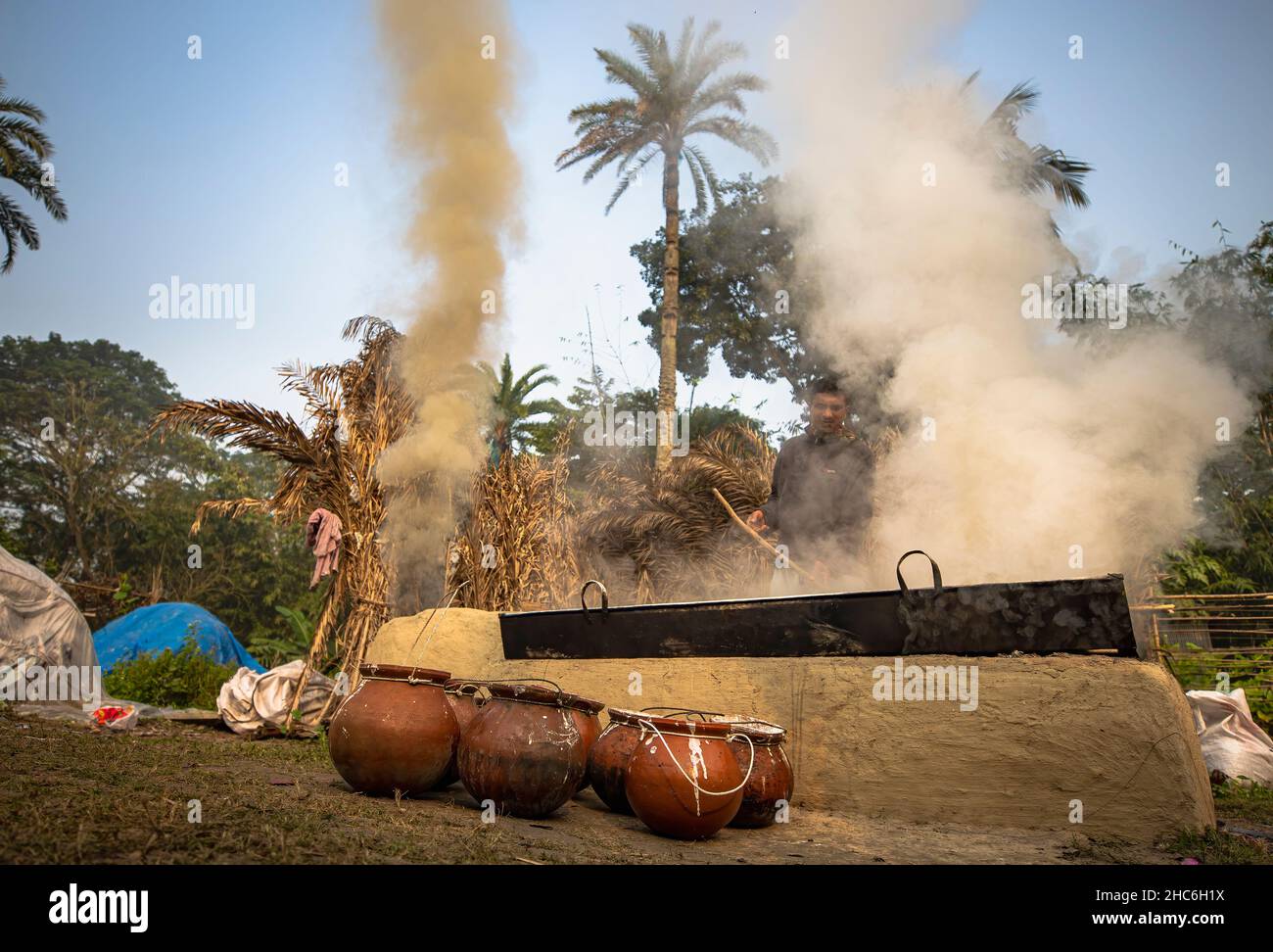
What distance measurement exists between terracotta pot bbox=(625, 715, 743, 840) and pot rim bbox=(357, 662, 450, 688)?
4.55 ft

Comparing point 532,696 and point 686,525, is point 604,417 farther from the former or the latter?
point 532,696

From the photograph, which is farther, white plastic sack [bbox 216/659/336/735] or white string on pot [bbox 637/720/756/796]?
white plastic sack [bbox 216/659/336/735]

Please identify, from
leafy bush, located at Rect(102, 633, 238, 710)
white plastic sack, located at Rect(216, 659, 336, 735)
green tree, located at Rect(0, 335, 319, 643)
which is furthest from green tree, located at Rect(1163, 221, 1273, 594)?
green tree, located at Rect(0, 335, 319, 643)

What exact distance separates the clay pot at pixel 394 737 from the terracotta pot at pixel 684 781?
121cm

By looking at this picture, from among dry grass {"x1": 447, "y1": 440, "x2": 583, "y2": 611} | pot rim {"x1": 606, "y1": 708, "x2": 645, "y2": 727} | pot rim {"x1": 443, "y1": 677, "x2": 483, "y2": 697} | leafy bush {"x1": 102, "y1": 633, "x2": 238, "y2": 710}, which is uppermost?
dry grass {"x1": 447, "y1": 440, "x2": 583, "y2": 611}

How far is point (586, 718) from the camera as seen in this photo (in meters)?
5.01

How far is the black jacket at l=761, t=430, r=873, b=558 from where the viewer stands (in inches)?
274

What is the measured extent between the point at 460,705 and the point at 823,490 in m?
3.37

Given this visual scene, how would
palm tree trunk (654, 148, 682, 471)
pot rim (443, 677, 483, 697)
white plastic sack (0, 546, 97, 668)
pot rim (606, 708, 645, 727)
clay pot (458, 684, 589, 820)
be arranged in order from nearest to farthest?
1. clay pot (458, 684, 589, 820)
2. pot rim (606, 708, 645, 727)
3. pot rim (443, 677, 483, 697)
4. white plastic sack (0, 546, 97, 668)
5. palm tree trunk (654, 148, 682, 471)

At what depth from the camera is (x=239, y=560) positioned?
2694cm

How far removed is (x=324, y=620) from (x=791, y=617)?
5682 mm

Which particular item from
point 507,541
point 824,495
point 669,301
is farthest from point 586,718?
point 669,301

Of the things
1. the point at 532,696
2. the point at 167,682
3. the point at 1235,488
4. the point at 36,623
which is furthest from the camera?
the point at 1235,488

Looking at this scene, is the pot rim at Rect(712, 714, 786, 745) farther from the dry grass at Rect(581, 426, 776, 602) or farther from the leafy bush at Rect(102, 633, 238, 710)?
the leafy bush at Rect(102, 633, 238, 710)
